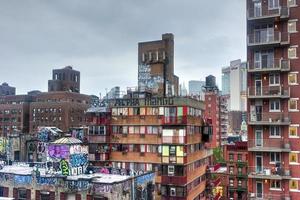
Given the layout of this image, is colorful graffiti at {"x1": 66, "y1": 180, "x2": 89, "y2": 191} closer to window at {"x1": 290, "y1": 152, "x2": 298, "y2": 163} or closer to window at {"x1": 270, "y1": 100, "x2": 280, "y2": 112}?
window at {"x1": 270, "y1": 100, "x2": 280, "y2": 112}

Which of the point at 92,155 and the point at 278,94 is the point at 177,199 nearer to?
the point at 92,155

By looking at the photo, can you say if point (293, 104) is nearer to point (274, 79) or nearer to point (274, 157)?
point (274, 79)

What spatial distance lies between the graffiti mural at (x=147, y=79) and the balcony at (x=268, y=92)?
44.1 meters

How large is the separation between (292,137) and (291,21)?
1529 centimetres

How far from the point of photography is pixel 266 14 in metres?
46.8

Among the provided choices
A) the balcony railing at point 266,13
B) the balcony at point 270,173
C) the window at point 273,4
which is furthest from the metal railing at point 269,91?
the window at point 273,4

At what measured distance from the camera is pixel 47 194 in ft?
170

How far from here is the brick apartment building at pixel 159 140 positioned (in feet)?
210

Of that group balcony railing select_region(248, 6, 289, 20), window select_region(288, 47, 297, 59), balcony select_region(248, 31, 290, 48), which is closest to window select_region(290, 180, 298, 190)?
window select_region(288, 47, 297, 59)

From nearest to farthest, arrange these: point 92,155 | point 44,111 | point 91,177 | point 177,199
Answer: point 91,177
point 177,199
point 92,155
point 44,111

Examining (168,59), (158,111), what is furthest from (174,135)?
(168,59)

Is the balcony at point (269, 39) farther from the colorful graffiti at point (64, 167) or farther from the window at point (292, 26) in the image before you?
the colorful graffiti at point (64, 167)

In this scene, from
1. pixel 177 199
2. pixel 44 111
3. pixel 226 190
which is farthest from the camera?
pixel 44 111

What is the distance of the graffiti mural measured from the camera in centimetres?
9081
